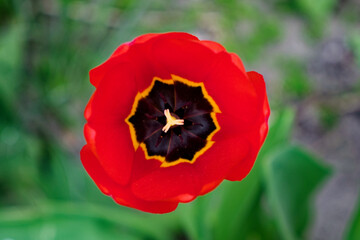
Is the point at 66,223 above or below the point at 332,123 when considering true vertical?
below

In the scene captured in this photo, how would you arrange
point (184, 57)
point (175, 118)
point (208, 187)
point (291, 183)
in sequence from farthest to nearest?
point (291, 183)
point (175, 118)
point (184, 57)
point (208, 187)

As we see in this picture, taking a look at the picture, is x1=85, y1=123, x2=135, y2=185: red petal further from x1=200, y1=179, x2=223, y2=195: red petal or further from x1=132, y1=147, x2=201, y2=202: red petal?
x1=200, y1=179, x2=223, y2=195: red petal

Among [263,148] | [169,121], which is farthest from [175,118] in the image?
[263,148]

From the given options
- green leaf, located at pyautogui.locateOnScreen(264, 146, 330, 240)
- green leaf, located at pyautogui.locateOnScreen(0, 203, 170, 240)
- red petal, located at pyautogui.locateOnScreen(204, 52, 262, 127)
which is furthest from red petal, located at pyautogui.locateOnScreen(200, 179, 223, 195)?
green leaf, located at pyautogui.locateOnScreen(0, 203, 170, 240)

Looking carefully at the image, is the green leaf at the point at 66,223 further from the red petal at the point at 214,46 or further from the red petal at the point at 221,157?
the red petal at the point at 214,46

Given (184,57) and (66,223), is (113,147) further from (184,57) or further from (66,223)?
(66,223)

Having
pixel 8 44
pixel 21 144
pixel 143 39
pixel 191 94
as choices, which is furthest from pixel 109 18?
pixel 143 39
